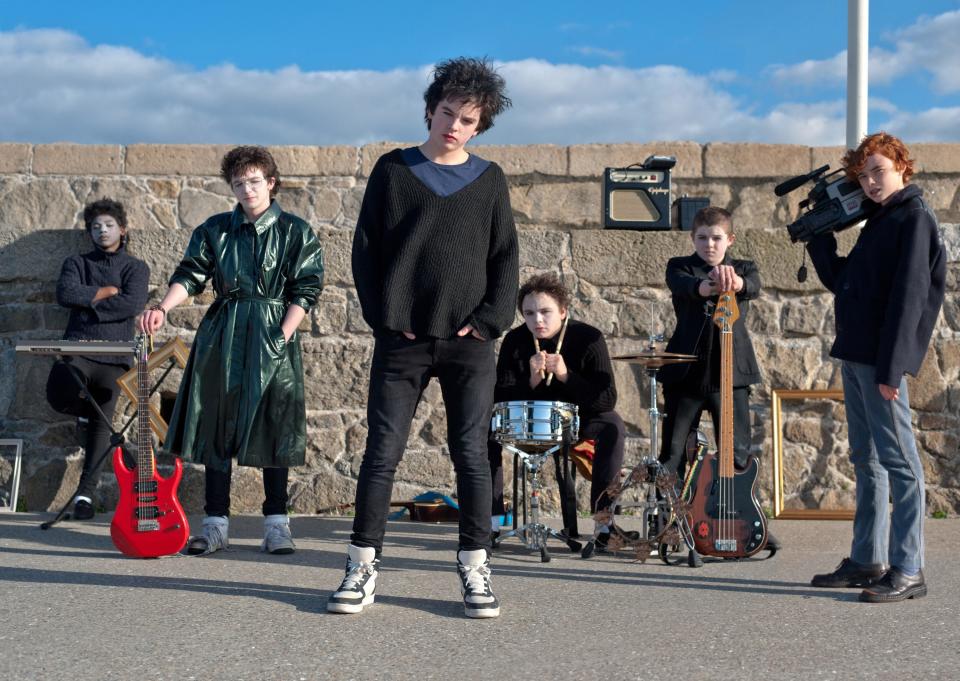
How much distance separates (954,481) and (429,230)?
4.17 meters

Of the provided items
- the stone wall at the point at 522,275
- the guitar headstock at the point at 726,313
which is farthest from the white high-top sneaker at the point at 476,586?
the stone wall at the point at 522,275

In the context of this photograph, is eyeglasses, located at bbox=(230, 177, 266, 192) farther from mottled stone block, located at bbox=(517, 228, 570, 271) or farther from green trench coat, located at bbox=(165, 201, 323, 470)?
mottled stone block, located at bbox=(517, 228, 570, 271)

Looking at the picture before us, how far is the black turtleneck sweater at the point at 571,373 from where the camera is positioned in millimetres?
5250

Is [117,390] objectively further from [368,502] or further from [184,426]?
[368,502]

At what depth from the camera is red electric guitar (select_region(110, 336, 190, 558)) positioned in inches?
189

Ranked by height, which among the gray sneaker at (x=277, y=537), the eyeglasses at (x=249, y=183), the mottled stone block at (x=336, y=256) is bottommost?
the gray sneaker at (x=277, y=537)

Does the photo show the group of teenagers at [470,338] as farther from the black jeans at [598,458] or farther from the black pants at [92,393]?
the black pants at [92,393]

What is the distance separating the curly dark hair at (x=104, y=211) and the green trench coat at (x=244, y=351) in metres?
1.58

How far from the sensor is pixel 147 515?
4836mm

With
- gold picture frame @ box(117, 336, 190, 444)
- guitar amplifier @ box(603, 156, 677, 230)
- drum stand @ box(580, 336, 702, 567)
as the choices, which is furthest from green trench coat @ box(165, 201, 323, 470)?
guitar amplifier @ box(603, 156, 677, 230)

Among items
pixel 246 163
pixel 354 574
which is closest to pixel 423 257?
pixel 354 574

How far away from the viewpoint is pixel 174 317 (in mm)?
6684

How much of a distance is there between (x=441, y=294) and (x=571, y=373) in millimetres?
1764

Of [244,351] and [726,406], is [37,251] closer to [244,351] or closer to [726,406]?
[244,351]
